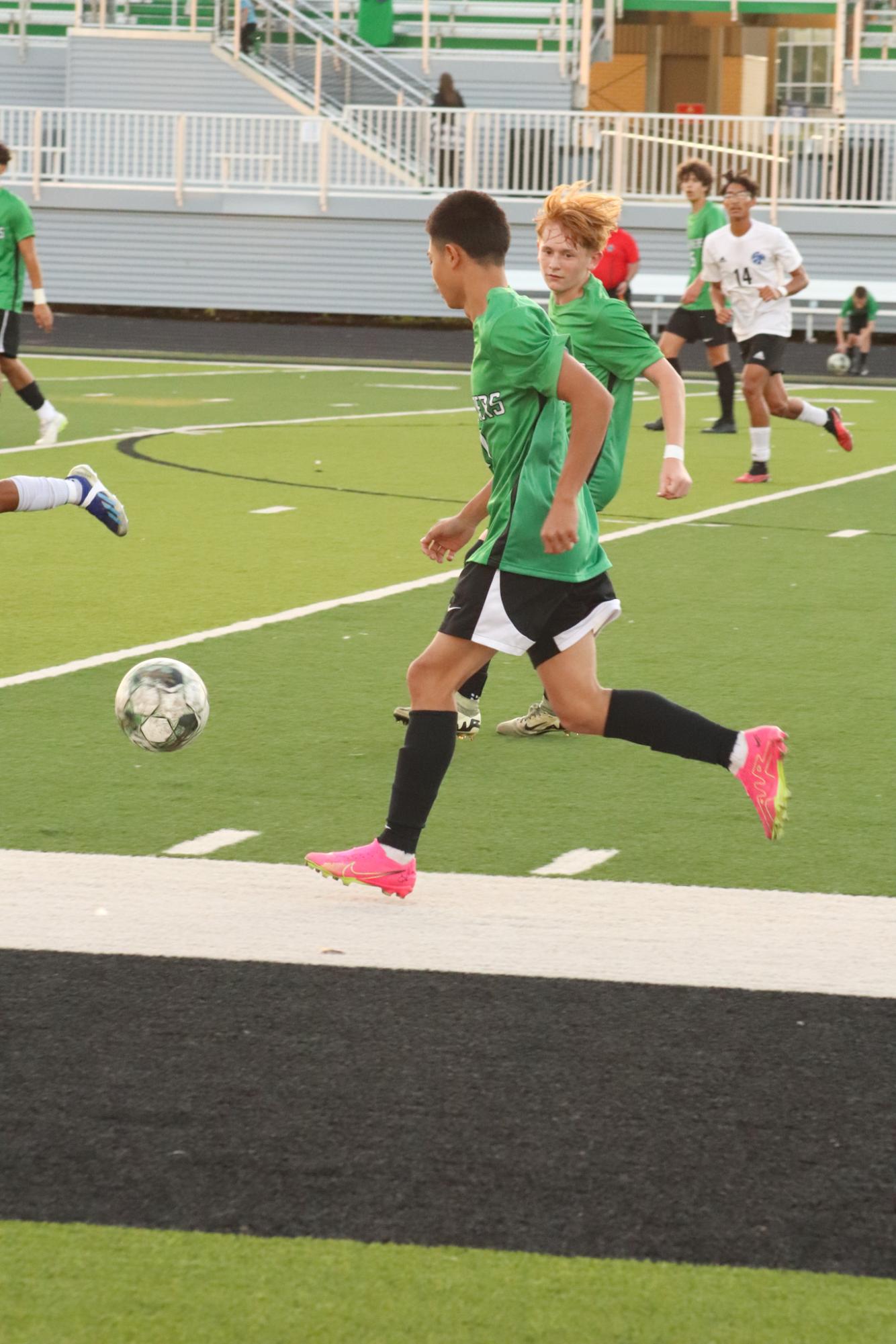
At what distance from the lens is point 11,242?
15922 mm

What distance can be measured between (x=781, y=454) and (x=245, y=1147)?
13.9 meters

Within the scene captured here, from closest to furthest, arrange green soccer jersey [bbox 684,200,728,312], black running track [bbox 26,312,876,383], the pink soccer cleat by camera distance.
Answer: the pink soccer cleat, green soccer jersey [bbox 684,200,728,312], black running track [bbox 26,312,876,383]

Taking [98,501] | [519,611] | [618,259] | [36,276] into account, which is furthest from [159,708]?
[618,259]

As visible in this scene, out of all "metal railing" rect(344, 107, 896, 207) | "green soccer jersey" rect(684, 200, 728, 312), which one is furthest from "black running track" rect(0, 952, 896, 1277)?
"metal railing" rect(344, 107, 896, 207)

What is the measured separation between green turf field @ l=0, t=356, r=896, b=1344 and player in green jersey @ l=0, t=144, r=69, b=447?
0.38m

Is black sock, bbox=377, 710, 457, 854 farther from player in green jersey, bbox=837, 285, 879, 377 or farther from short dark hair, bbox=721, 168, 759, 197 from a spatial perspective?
player in green jersey, bbox=837, 285, 879, 377

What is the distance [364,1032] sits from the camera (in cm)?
429

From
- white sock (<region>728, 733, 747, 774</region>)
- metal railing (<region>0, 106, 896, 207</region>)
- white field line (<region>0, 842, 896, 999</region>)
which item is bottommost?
white field line (<region>0, 842, 896, 999</region>)

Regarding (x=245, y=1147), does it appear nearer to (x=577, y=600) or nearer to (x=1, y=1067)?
(x=1, y=1067)

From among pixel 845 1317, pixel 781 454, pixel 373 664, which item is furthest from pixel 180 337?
pixel 845 1317

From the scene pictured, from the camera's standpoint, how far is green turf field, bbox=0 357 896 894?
5.86 metres

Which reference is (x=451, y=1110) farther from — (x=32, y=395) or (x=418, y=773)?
(x=32, y=395)

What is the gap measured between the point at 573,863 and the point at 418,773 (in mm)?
586

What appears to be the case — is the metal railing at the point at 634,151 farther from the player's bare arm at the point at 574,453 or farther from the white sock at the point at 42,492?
the player's bare arm at the point at 574,453
